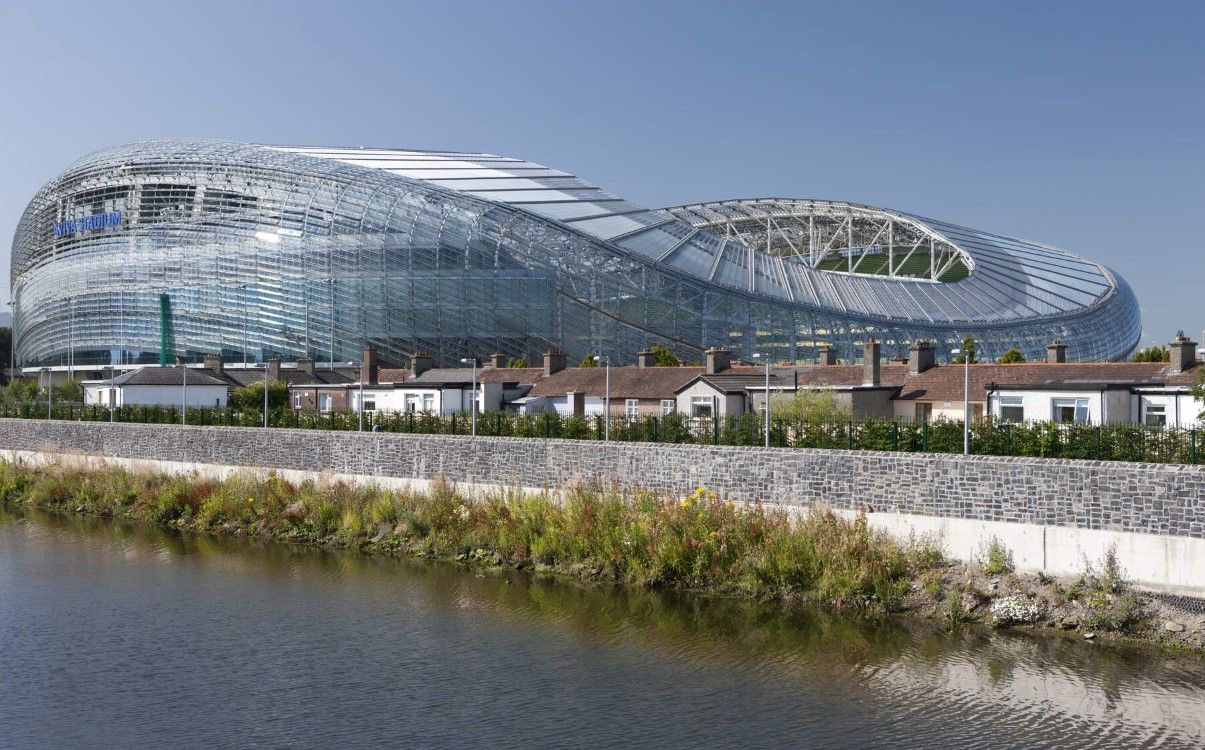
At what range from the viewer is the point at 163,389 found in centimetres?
5950

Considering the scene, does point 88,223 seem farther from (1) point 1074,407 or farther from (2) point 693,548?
(2) point 693,548

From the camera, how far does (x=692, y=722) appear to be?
712 inches

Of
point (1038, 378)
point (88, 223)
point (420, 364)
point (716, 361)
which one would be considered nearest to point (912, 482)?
point (1038, 378)

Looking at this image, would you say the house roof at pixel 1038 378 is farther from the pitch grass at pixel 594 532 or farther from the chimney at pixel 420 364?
the chimney at pixel 420 364

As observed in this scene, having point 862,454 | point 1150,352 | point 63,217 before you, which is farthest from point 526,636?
point 63,217

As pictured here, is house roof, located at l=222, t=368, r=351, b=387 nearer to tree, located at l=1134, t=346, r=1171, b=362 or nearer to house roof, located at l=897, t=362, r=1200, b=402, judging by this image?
house roof, located at l=897, t=362, r=1200, b=402

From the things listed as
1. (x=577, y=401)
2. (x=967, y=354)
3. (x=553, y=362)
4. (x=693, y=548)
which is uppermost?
(x=553, y=362)

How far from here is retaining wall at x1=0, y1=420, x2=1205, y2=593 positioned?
21.3 m

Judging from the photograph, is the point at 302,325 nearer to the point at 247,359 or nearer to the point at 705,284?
the point at 247,359

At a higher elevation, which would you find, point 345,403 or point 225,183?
point 225,183

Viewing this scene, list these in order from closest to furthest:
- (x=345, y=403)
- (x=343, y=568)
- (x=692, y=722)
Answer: (x=692, y=722), (x=343, y=568), (x=345, y=403)

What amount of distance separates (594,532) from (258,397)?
1391 inches

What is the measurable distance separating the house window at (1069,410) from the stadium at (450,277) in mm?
42031

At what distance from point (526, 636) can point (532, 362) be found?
6133 centimetres
